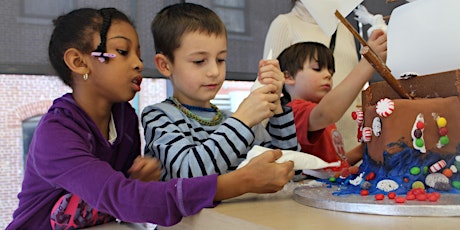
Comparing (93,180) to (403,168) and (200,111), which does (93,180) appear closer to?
(200,111)

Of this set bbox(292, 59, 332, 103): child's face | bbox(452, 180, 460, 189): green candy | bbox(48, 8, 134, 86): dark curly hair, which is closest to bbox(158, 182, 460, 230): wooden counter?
bbox(452, 180, 460, 189): green candy

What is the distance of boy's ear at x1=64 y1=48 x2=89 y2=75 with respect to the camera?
105cm

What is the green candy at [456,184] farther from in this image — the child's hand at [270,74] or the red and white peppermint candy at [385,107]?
the child's hand at [270,74]

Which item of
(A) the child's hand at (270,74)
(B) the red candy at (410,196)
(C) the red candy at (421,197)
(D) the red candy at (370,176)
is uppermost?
A: (A) the child's hand at (270,74)

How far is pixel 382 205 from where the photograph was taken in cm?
58

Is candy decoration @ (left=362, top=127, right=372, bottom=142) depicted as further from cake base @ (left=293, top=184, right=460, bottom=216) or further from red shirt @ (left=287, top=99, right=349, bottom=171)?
red shirt @ (left=287, top=99, right=349, bottom=171)

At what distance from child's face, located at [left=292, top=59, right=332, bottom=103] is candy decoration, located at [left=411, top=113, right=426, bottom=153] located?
831 millimetres

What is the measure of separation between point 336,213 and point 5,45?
1222mm

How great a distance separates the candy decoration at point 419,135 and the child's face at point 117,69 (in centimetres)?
61

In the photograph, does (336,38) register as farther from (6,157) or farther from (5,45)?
(6,157)

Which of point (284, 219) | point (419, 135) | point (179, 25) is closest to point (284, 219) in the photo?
point (284, 219)

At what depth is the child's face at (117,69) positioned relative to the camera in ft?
3.39

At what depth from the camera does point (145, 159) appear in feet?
3.10

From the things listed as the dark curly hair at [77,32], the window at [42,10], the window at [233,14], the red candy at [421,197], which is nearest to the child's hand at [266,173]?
the red candy at [421,197]
